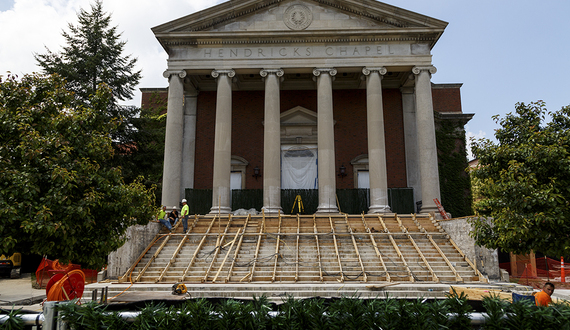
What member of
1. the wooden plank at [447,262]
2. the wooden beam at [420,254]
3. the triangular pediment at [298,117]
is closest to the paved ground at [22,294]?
the wooden plank at [447,262]

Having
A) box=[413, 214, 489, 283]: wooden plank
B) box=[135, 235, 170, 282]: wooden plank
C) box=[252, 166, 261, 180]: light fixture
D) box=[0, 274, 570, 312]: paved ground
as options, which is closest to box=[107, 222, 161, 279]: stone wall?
box=[135, 235, 170, 282]: wooden plank

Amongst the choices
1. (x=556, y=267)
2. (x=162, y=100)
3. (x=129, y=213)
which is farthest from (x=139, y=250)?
(x=162, y=100)

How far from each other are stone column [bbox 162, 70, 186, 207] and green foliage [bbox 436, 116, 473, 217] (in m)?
16.6


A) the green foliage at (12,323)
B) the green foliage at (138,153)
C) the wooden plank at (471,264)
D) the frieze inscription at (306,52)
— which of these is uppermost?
the frieze inscription at (306,52)

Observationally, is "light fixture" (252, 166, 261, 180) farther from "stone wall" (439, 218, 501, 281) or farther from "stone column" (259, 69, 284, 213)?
"stone wall" (439, 218, 501, 281)

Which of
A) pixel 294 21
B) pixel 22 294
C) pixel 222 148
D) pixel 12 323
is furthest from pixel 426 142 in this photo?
pixel 12 323

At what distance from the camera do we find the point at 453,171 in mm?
27141

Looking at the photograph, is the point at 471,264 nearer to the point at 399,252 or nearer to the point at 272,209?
the point at 399,252

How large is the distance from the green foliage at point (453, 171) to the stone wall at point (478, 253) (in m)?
11.2

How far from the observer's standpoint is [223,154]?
2131 cm

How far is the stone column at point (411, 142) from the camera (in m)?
24.7

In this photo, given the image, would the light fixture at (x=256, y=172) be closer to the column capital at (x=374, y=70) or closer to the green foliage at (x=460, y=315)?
the column capital at (x=374, y=70)

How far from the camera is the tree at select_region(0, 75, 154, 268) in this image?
23.8 feet

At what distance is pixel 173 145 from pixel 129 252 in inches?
324
